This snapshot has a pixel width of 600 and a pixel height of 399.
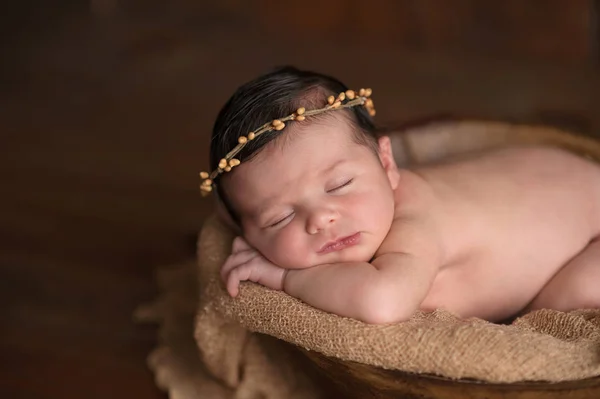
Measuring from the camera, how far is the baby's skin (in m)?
1.09

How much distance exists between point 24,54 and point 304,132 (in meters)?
1.73

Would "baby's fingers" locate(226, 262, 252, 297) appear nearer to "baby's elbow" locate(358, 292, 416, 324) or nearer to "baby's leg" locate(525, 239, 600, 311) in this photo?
"baby's elbow" locate(358, 292, 416, 324)

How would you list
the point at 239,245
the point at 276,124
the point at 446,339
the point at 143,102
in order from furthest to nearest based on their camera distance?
the point at 143,102 < the point at 239,245 < the point at 276,124 < the point at 446,339

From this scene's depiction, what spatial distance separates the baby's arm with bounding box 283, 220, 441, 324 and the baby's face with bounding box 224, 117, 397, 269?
0.07 feet

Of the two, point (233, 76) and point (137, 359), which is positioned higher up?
point (233, 76)

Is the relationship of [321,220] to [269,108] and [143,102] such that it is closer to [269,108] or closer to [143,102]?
[269,108]

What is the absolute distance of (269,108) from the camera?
1.13m

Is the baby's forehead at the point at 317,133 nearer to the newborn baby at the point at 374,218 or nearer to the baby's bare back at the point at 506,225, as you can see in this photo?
the newborn baby at the point at 374,218

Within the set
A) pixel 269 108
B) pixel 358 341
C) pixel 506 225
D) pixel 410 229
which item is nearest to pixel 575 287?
pixel 506 225

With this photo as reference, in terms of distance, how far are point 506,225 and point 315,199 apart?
0.29 meters

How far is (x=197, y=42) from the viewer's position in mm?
2615

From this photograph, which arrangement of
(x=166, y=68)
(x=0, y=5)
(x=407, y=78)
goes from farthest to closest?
(x=0, y=5), (x=166, y=68), (x=407, y=78)

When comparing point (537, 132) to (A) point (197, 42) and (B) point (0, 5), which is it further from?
(B) point (0, 5)

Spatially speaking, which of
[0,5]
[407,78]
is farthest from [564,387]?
[0,5]
